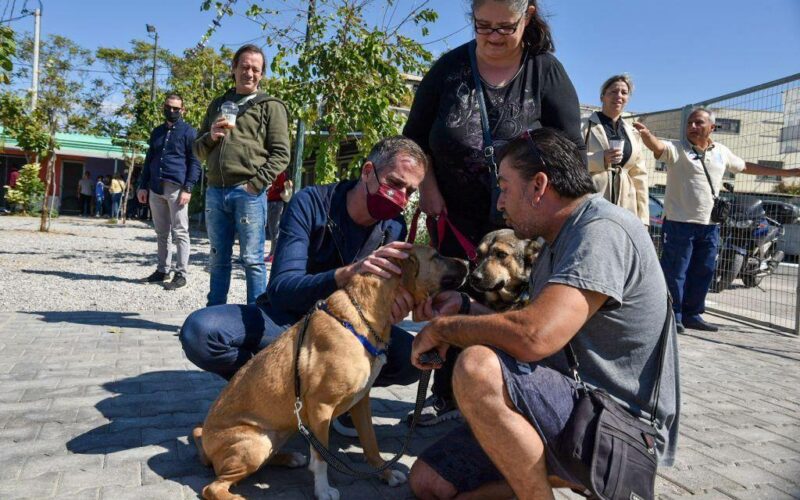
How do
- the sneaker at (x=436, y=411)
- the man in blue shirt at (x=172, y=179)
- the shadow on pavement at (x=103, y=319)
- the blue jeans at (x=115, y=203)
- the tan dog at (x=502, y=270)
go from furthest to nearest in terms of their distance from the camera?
the blue jeans at (x=115, y=203), the man in blue shirt at (x=172, y=179), the shadow on pavement at (x=103, y=319), the sneaker at (x=436, y=411), the tan dog at (x=502, y=270)

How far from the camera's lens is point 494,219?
3615mm

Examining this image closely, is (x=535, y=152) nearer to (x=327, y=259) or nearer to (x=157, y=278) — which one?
(x=327, y=259)

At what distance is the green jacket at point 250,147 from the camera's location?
5590 mm

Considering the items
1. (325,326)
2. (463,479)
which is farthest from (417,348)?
(463,479)

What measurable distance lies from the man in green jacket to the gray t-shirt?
11.8 ft

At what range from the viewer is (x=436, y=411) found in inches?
156

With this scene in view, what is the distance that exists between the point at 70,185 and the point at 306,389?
3589 centimetres

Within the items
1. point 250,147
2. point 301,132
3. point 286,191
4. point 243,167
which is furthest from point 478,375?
point 286,191

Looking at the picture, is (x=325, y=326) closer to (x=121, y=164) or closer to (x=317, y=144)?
(x=317, y=144)

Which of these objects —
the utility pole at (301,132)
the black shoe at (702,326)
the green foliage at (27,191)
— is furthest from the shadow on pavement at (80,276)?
the green foliage at (27,191)

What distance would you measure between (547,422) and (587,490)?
31cm

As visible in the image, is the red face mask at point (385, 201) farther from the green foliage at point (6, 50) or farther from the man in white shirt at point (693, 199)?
the green foliage at point (6, 50)

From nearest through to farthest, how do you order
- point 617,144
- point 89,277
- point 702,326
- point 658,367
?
point 658,367 < point 617,144 < point 702,326 < point 89,277

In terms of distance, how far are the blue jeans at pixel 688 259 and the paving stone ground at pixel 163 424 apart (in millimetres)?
1345
